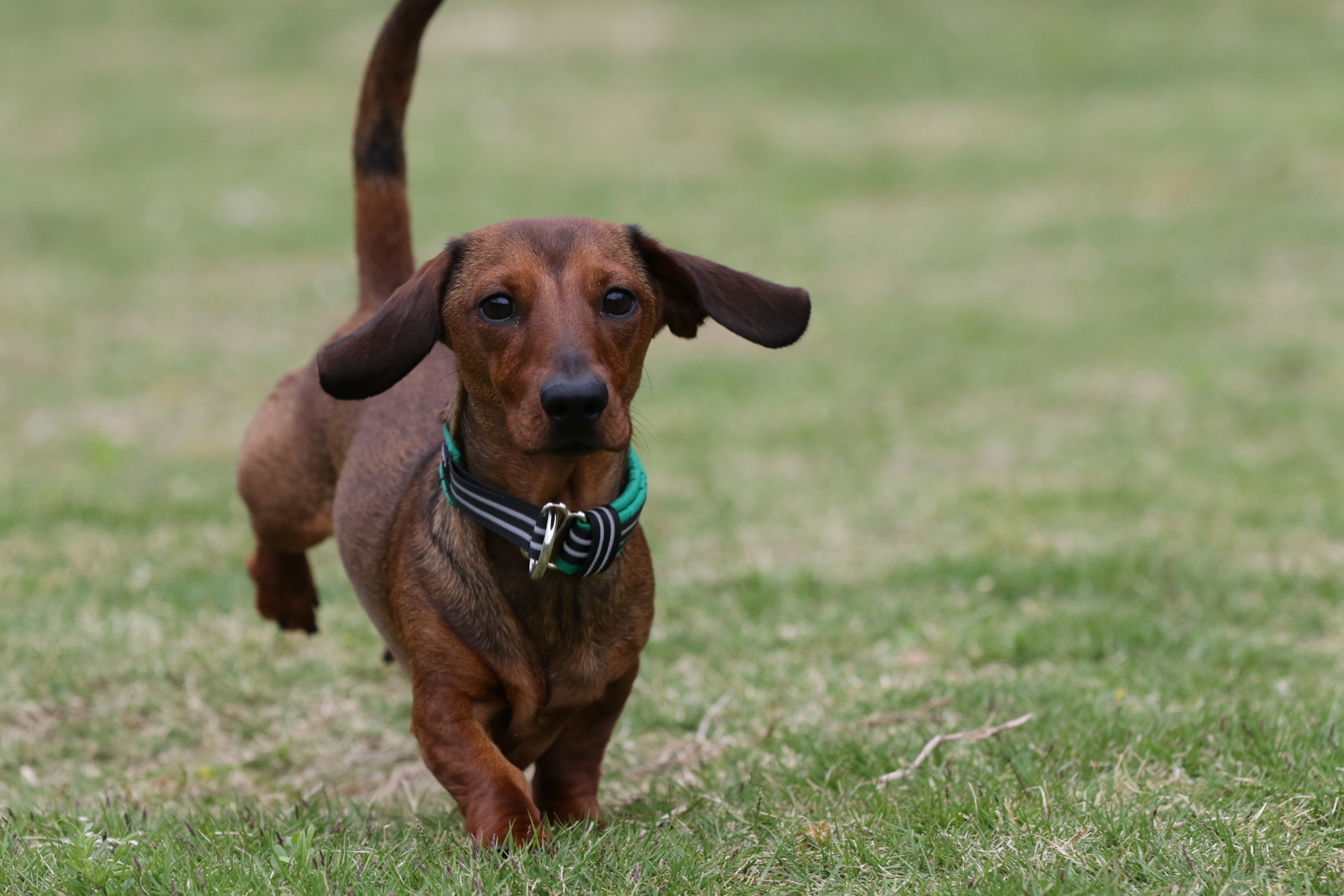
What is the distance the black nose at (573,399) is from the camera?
2.99 metres

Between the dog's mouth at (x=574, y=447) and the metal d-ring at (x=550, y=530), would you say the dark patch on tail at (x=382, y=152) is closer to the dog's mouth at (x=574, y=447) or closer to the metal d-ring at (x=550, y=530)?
the metal d-ring at (x=550, y=530)

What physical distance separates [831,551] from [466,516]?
371 centimetres

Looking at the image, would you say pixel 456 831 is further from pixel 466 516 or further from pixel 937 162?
pixel 937 162

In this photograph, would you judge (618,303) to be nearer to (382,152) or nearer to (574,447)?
(574,447)

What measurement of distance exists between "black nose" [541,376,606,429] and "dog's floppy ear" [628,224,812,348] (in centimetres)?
46

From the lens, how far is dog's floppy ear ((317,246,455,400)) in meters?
3.35

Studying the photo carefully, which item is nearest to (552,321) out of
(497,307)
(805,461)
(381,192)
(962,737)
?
(497,307)

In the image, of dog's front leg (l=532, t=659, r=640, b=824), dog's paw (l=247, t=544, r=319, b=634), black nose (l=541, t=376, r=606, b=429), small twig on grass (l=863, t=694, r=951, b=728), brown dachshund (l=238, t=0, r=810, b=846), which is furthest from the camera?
dog's paw (l=247, t=544, r=319, b=634)

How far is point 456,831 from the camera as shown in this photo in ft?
11.9

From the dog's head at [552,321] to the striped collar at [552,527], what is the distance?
0.64 feet

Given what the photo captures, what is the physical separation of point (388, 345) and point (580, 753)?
1.08m

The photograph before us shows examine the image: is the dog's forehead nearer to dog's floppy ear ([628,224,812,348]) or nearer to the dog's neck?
dog's floppy ear ([628,224,812,348])

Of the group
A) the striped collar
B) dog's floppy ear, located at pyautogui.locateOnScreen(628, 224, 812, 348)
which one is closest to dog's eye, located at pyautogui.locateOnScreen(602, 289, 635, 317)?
dog's floppy ear, located at pyautogui.locateOnScreen(628, 224, 812, 348)

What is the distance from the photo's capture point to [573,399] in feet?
9.82
